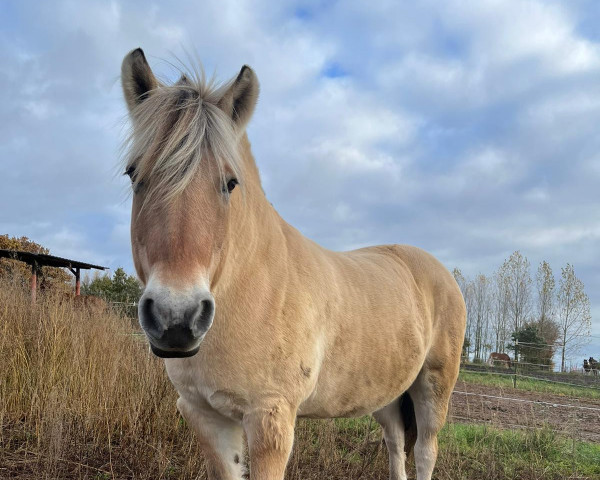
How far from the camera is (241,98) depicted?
2.35 m

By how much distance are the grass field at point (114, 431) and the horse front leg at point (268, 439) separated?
82.4 inches

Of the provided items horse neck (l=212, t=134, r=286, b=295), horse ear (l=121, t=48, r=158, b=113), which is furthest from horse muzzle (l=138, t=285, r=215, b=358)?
horse ear (l=121, t=48, r=158, b=113)

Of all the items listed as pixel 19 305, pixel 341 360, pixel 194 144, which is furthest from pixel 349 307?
pixel 19 305

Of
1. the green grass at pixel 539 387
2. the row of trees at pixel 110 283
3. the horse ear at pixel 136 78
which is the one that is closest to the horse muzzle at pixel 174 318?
the horse ear at pixel 136 78

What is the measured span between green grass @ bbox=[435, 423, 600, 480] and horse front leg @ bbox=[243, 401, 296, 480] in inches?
116

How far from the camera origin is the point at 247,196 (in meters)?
2.45

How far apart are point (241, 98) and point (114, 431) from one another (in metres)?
3.83

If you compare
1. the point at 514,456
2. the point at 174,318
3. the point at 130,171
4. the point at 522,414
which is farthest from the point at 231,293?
the point at 522,414

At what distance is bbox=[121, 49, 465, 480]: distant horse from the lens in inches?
71.1

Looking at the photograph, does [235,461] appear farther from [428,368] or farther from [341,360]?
[428,368]

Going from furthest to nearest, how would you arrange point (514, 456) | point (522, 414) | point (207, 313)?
point (522, 414)
point (514, 456)
point (207, 313)

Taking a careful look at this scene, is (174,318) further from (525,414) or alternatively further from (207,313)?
(525,414)

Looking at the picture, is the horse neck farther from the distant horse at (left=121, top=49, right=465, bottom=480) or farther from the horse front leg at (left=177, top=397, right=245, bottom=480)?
the horse front leg at (left=177, top=397, right=245, bottom=480)

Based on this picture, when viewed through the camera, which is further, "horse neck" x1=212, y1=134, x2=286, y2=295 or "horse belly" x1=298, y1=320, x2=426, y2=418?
"horse belly" x1=298, y1=320, x2=426, y2=418
